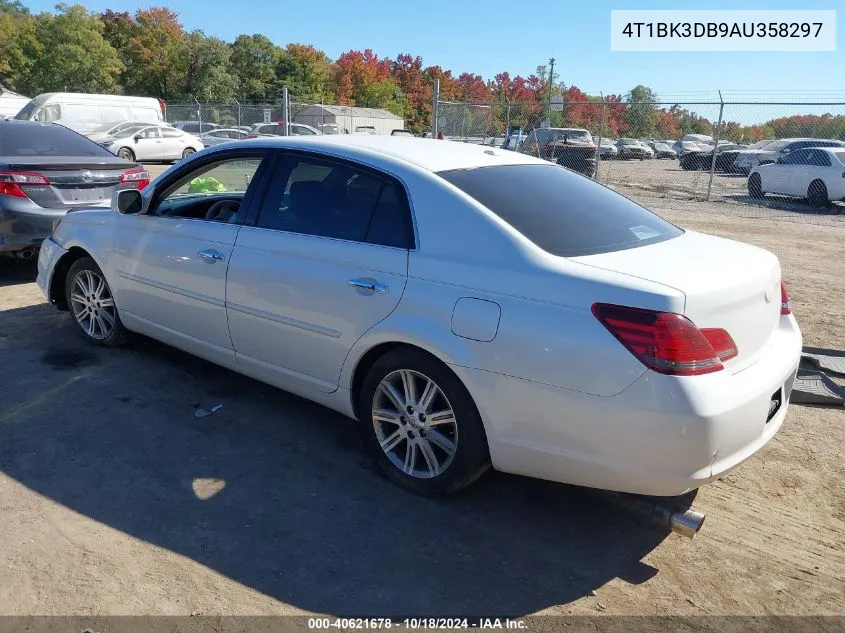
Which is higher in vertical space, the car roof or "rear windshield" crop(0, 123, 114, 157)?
the car roof

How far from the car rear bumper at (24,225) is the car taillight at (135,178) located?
0.81 metres

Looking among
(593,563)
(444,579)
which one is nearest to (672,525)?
(593,563)

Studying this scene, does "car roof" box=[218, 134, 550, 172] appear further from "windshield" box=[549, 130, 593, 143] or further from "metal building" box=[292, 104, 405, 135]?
"metal building" box=[292, 104, 405, 135]

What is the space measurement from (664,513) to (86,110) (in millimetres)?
24734

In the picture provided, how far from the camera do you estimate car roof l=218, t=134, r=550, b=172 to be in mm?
3688

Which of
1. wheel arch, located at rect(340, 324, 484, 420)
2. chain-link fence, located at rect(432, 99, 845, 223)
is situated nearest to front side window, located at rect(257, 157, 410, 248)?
wheel arch, located at rect(340, 324, 484, 420)

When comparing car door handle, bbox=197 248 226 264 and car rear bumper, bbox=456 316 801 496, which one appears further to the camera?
car door handle, bbox=197 248 226 264

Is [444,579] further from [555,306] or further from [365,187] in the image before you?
[365,187]

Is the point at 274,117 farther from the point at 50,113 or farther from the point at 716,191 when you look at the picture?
the point at 716,191

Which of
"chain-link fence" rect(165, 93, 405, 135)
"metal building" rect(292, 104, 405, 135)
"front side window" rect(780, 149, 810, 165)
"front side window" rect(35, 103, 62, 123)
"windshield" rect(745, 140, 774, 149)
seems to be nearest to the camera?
"front side window" rect(780, 149, 810, 165)

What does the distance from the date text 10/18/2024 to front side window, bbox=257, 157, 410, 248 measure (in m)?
1.65

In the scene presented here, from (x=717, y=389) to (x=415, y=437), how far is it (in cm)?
140

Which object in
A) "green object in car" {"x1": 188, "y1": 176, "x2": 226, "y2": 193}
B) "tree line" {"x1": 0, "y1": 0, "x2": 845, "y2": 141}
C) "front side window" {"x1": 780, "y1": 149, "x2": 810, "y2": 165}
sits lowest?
"green object in car" {"x1": 188, "y1": 176, "x2": 226, "y2": 193}

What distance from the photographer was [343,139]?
164 inches
